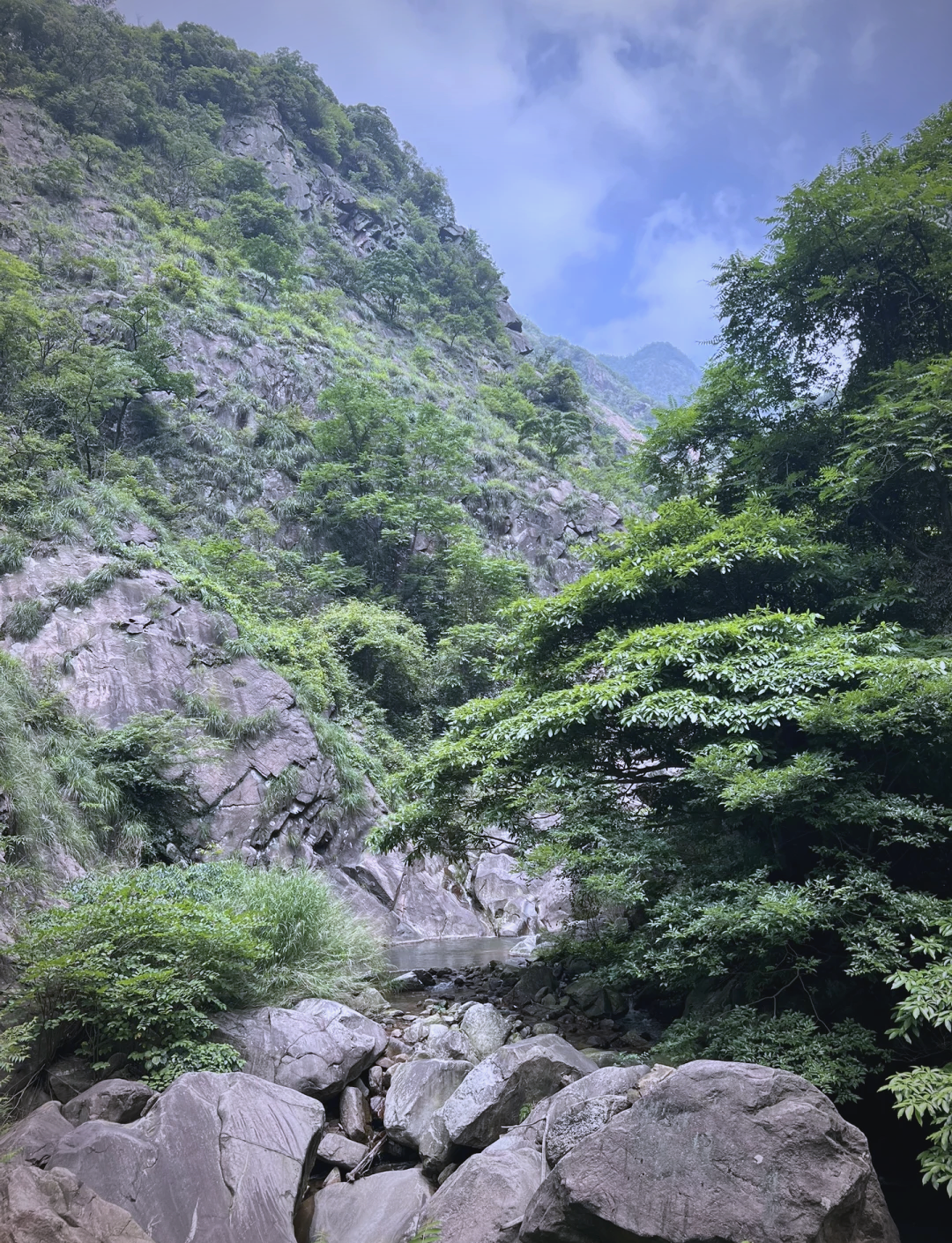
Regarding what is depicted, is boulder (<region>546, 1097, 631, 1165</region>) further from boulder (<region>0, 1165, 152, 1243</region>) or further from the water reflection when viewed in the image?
the water reflection

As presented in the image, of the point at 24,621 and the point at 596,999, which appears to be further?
the point at 24,621

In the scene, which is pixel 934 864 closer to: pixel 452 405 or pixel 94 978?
pixel 94 978

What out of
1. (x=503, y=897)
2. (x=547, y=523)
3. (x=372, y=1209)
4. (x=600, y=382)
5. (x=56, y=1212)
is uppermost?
(x=600, y=382)

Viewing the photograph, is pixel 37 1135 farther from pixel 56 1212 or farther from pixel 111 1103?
pixel 56 1212

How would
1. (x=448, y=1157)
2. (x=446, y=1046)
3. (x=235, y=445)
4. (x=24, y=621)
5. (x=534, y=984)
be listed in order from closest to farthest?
(x=448, y=1157)
(x=446, y=1046)
(x=534, y=984)
(x=24, y=621)
(x=235, y=445)

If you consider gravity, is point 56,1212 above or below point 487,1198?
above

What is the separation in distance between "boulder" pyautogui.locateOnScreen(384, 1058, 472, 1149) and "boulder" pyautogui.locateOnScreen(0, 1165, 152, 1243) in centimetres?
206

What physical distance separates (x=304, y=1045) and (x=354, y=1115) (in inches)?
25.4

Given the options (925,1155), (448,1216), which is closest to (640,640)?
(925,1155)

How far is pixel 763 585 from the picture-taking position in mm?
8703

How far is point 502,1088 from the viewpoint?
4.71m

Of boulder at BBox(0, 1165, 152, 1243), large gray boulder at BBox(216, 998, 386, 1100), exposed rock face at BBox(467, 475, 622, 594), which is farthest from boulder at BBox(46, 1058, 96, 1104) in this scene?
exposed rock face at BBox(467, 475, 622, 594)

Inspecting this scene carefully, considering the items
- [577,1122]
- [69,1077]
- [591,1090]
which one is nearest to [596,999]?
[591,1090]

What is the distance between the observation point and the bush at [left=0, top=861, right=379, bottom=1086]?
472 cm
